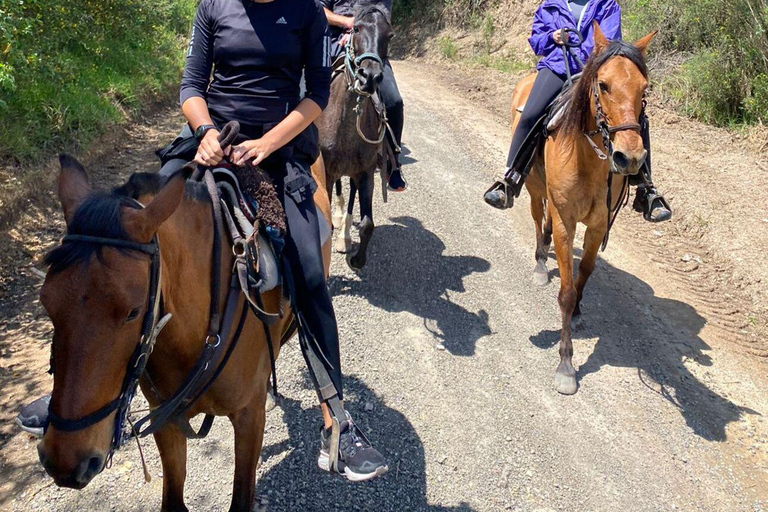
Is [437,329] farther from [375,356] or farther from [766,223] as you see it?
[766,223]

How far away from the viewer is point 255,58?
2.98 m

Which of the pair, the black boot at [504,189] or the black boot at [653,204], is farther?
the black boot at [504,189]

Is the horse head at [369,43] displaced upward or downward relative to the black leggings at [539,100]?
upward

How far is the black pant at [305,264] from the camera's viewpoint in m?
3.04

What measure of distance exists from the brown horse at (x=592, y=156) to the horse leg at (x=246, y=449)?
9.33 feet

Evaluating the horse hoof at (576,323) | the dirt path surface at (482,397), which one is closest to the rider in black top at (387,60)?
the dirt path surface at (482,397)

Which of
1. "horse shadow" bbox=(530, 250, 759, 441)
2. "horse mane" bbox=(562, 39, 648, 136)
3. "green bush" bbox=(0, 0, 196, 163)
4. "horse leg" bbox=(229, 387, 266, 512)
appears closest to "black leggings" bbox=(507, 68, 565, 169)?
"horse mane" bbox=(562, 39, 648, 136)

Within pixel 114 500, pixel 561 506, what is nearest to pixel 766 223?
pixel 561 506

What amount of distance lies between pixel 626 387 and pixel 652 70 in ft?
29.8

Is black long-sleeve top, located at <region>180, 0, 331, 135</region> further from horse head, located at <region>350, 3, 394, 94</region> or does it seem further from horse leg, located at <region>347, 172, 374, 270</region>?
horse leg, located at <region>347, 172, 374, 270</region>

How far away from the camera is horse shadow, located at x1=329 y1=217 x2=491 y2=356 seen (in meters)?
5.53

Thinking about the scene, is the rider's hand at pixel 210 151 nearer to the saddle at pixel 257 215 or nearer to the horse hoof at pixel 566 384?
the saddle at pixel 257 215

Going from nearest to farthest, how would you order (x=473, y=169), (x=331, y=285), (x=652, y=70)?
(x=331, y=285), (x=473, y=169), (x=652, y=70)

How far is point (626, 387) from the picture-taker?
493 cm
